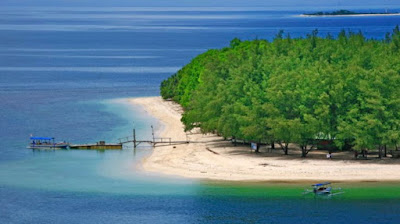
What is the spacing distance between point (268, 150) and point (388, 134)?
14.1m

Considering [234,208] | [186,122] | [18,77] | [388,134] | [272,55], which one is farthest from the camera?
[18,77]

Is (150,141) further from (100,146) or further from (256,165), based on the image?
(256,165)

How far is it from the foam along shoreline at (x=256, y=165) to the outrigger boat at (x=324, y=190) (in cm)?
364

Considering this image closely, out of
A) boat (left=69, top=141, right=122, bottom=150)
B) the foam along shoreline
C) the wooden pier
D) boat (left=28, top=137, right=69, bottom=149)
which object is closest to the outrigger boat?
the foam along shoreline

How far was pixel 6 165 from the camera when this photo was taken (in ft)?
331

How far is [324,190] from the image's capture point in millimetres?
85438

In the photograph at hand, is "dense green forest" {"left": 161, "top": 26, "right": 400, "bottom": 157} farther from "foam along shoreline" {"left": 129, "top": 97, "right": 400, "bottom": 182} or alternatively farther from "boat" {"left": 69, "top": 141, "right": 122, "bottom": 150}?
"boat" {"left": 69, "top": 141, "right": 122, "bottom": 150}

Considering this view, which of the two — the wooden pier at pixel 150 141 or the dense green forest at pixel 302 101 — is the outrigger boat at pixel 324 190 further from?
the wooden pier at pixel 150 141

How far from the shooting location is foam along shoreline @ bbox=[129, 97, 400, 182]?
91.4 meters

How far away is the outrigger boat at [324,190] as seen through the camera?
8531 cm

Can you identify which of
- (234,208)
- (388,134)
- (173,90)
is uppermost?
(173,90)

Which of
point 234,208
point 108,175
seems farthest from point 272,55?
point 234,208

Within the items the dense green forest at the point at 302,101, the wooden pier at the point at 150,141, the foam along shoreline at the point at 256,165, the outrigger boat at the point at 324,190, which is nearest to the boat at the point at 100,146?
the wooden pier at the point at 150,141

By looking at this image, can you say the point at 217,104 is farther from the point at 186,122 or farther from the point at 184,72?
the point at 184,72
